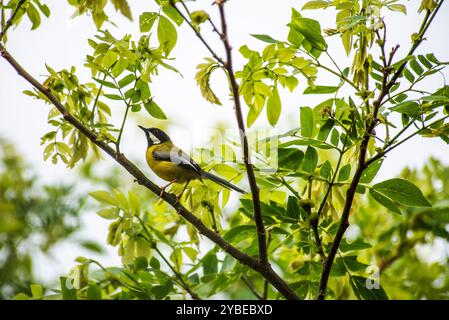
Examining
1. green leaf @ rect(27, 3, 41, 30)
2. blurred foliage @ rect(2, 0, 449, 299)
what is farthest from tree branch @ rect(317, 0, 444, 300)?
green leaf @ rect(27, 3, 41, 30)

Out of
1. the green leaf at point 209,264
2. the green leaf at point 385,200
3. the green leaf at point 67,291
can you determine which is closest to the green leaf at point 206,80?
Result: the green leaf at point 385,200

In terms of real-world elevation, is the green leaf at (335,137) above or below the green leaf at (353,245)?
above

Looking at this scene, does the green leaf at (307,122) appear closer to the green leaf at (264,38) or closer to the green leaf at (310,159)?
the green leaf at (310,159)

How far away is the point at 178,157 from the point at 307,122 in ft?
4.85

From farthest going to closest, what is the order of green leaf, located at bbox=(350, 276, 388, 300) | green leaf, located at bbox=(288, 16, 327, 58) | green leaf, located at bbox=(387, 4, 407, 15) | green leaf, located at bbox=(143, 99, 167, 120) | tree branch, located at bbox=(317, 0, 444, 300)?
green leaf, located at bbox=(350, 276, 388, 300) < green leaf, located at bbox=(143, 99, 167, 120) < green leaf, located at bbox=(288, 16, 327, 58) < green leaf, located at bbox=(387, 4, 407, 15) < tree branch, located at bbox=(317, 0, 444, 300)

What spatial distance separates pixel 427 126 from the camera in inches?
96.6

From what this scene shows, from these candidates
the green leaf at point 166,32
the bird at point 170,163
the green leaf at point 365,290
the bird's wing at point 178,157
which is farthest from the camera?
the bird's wing at point 178,157

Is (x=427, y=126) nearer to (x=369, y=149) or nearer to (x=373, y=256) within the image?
(x=369, y=149)

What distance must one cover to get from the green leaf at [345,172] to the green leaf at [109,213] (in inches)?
53.2

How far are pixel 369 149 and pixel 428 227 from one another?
176 cm

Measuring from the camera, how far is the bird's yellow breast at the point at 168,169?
342 cm

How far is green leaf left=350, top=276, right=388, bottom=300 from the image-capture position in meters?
2.89

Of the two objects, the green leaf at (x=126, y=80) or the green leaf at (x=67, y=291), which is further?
the green leaf at (x=67, y=291)

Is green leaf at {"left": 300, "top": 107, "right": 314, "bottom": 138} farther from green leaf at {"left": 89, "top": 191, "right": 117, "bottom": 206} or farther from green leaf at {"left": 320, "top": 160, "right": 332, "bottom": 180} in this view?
green leaf at {"left": 89, "top": 191, "right": 117, "bottom": 206}
